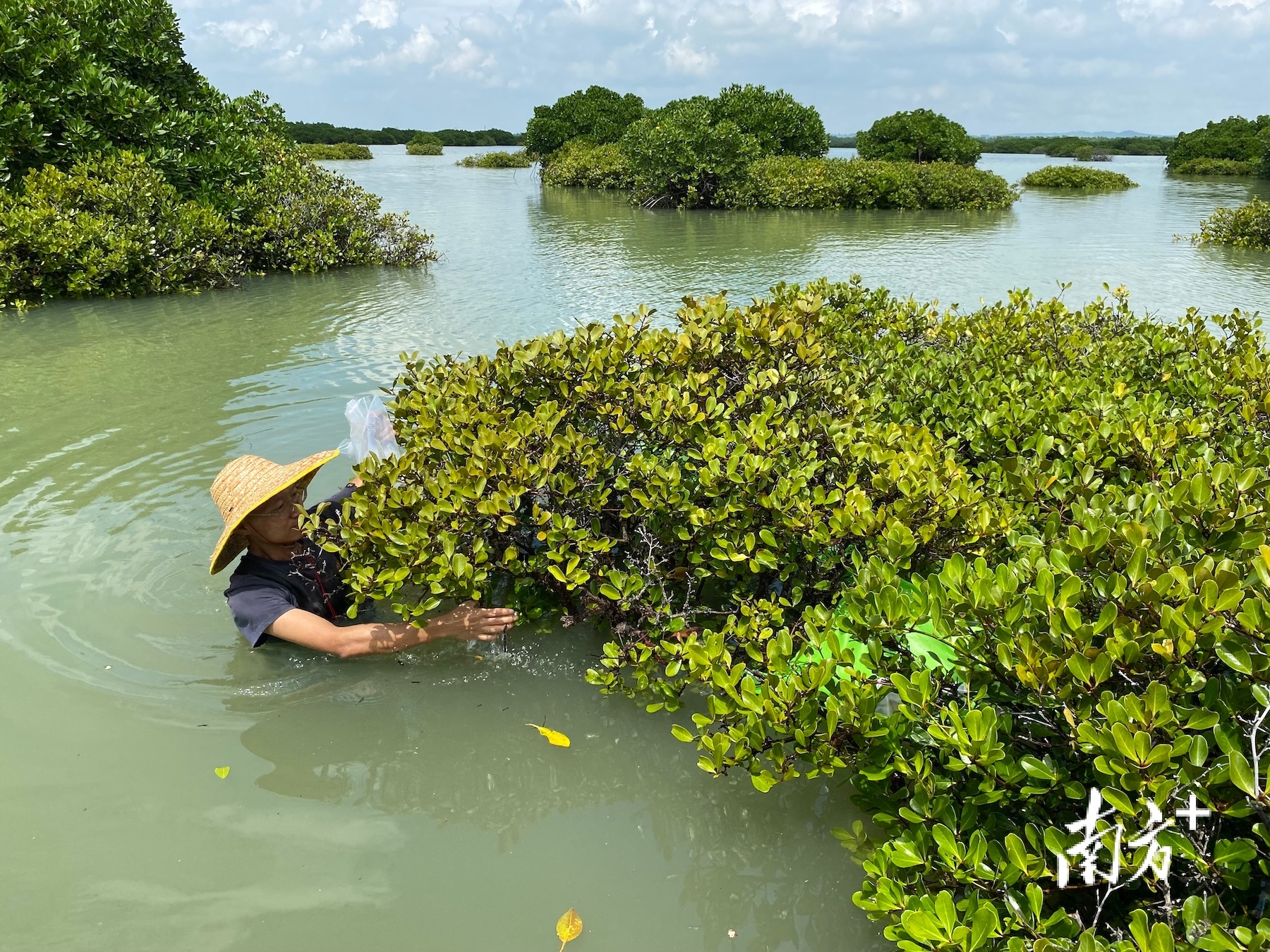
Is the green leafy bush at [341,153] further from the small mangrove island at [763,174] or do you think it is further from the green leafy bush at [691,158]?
the green leafy bush at [691,158]

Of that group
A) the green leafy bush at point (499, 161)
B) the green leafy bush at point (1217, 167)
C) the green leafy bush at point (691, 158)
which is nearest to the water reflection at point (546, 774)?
the green leafy bush at point (691, 158)

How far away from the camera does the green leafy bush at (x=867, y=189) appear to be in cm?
2558

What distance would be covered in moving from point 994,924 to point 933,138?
39.9 meters

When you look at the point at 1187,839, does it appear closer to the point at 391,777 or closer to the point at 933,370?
the point at 391,777

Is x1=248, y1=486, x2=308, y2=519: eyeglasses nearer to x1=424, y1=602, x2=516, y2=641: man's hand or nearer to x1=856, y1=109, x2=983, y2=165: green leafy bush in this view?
x1=424, y1=602, x2=516, y2=641: man's hand

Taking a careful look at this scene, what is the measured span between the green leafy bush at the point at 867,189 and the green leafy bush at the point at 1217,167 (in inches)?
923

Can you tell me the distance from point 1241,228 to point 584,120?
34891 mm

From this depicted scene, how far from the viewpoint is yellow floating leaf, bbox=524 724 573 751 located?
10.4 feet

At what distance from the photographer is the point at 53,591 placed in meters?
4.26

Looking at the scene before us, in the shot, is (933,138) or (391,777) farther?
(933,138)

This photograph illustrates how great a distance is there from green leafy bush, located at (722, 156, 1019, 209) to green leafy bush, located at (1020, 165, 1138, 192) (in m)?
10.8

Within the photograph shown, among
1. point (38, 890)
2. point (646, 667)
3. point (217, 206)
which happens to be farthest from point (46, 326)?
point (646, 667)

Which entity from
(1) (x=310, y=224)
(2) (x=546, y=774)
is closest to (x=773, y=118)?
(1) (x=310, y=224)

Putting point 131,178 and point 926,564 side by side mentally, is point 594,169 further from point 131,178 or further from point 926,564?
point 926,564
